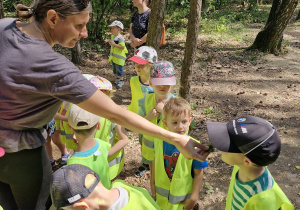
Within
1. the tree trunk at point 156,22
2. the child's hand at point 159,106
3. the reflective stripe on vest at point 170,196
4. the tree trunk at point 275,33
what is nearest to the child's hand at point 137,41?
the tree trunk at point 156,22

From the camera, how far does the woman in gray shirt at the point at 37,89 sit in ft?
5.27

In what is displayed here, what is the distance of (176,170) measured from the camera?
2.45 meters

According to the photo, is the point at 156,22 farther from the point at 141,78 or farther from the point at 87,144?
the point at 87,144

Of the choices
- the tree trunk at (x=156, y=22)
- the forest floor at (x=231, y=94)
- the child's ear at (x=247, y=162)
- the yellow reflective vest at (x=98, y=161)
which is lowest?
the forest floor at (x=231, y=94)

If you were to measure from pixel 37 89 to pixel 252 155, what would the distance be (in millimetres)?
1444

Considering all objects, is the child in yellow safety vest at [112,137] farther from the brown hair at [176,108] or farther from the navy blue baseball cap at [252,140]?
the navy blue baseball cap at [252,140]

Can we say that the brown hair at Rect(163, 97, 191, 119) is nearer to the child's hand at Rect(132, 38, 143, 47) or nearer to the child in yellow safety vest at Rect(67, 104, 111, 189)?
the child in yellow safety vest at Rect(67, 104, 111, 189)

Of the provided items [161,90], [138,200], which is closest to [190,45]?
[161,90]

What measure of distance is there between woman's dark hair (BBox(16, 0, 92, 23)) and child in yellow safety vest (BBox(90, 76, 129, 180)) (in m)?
1.46

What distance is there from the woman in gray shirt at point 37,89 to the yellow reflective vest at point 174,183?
413mm

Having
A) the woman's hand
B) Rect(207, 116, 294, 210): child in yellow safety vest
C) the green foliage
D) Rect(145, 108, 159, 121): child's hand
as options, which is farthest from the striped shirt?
the green foliage

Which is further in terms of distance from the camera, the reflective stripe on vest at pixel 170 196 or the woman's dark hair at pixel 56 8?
the reflective stripe on vest at pixel 170 196

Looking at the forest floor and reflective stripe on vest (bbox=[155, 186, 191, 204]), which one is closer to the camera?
reflective stripe on vest (bbox=[155, 186, 191, 204])

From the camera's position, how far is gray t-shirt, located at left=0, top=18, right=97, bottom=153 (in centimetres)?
159
